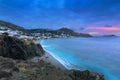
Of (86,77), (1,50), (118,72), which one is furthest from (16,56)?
(118,72)

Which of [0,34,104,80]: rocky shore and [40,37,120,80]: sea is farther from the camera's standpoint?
[40,37,120,80]: sea

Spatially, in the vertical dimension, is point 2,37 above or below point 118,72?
above

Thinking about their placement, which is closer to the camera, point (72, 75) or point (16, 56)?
point (72, 75)

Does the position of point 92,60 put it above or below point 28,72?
below

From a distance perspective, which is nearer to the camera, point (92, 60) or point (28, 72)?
point (28, 72)

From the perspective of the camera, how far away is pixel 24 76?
2089 centimetres

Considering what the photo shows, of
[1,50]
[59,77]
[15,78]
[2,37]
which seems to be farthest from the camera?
[2,37]

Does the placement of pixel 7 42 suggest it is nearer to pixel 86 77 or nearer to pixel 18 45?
pixel 18 45

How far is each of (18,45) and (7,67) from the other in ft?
57.5

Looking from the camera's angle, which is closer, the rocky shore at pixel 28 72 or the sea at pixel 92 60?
the rocky shore at pixel 28 72

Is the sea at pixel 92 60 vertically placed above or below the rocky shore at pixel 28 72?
below

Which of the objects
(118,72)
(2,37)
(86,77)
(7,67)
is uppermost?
(2,37)

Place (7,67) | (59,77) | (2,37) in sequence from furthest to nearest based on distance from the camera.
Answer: (2,37) → (7,67) → (59,77)

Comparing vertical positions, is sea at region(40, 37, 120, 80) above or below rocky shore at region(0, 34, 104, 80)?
below
